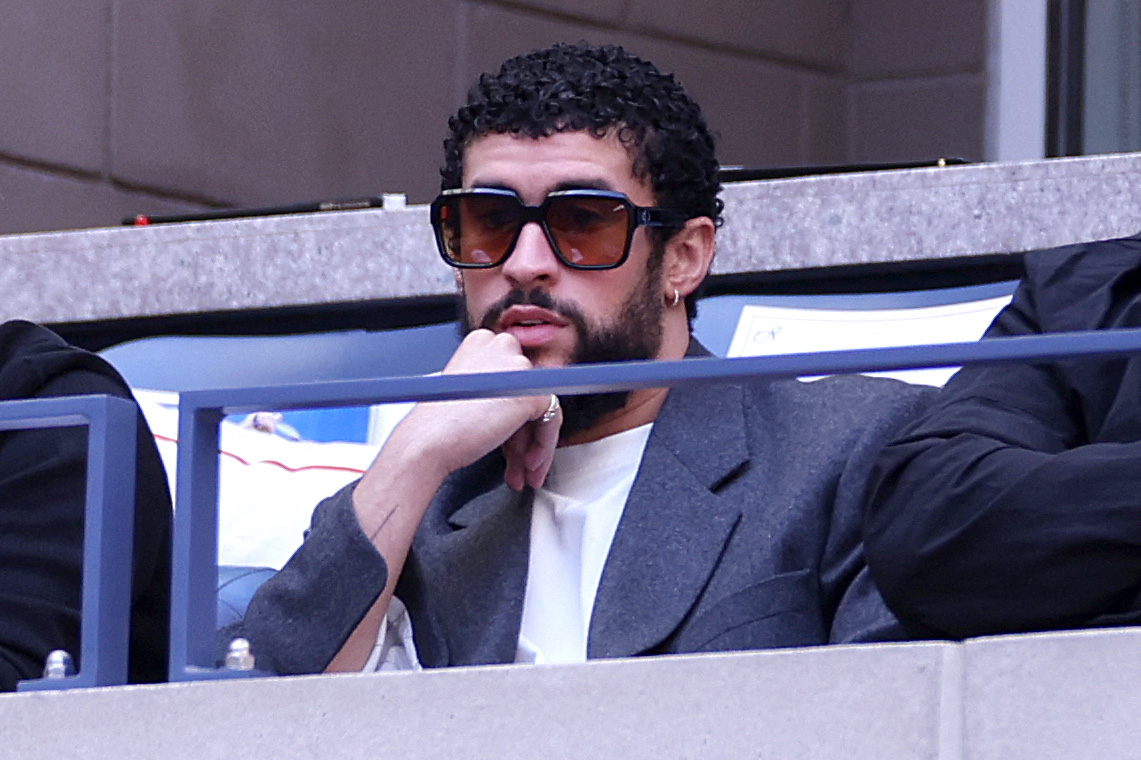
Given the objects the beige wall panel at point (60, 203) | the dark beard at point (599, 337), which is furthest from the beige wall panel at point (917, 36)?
the dark beard at point (599, 337)

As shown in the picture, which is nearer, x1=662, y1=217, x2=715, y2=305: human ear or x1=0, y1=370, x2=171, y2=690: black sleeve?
x1=0, y1=370, x2=171, y2=690: black sleeve

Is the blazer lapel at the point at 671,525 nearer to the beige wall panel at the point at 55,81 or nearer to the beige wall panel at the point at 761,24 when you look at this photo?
the beige wall panel at the point at 55,81

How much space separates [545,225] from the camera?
260cm

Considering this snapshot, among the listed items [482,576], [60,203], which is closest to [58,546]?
[482,576]

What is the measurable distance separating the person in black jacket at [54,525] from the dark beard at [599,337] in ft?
1.54

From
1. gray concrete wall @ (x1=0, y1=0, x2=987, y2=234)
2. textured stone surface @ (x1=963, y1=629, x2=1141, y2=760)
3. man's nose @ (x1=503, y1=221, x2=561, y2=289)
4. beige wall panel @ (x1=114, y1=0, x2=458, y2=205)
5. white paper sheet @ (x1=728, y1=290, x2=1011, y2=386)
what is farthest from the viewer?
beige wall panel @ (x1=114, y1=0, x2=458, y2=205)

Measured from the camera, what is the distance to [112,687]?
1.77 metres

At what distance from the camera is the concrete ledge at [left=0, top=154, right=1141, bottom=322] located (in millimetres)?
3141

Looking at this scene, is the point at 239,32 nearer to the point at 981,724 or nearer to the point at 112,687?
the point at 112,687

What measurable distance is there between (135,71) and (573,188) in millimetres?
2741

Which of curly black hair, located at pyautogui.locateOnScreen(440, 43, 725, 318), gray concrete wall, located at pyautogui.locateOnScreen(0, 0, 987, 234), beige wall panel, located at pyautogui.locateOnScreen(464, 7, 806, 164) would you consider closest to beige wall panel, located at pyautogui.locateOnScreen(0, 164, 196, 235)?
gray concrete wall, located at pyautogui.locateOnScreen(0, 0, 987, 234)

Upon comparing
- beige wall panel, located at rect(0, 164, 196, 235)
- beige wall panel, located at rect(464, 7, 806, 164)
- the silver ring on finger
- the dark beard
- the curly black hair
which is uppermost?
beige wall panel, located at rect(464, 7, 806, 164)

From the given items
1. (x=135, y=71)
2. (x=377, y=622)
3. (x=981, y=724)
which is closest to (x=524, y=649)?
(x=377, y=622)

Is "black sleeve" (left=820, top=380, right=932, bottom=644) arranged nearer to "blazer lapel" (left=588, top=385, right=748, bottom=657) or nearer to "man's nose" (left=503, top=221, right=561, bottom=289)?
"blazer lapel" (left=588, top=385, right=748, bottom=657)
